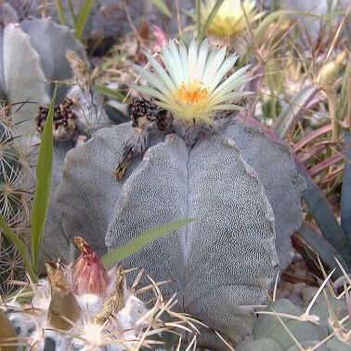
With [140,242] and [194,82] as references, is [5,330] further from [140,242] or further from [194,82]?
[194,82]

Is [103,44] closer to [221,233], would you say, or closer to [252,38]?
[252,38]

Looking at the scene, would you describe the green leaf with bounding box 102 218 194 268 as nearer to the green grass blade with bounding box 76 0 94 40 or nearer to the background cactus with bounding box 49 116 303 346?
the background cactus with bounding box 49 116 303 346

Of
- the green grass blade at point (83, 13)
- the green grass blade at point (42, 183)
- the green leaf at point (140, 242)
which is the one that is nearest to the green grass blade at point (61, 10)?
the green grass blade at point (83, 13)

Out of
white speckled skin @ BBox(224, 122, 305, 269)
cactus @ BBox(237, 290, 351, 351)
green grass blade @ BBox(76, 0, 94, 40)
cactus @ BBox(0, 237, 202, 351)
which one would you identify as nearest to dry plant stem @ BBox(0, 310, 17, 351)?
cactus @ BBox(0, 237, 202, 351)

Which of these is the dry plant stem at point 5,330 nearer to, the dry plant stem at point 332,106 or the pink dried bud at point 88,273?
the pink dried bud at point 88,273

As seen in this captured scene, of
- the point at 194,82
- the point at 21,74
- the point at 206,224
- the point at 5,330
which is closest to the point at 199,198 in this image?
the point at 206,224

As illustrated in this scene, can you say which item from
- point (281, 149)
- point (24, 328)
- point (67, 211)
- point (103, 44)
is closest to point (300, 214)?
point (281, 149)

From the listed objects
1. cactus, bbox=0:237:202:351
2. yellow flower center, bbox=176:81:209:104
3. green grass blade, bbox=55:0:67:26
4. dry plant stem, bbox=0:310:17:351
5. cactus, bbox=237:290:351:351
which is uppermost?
yellow flower center, bbox=176:81:209:104
